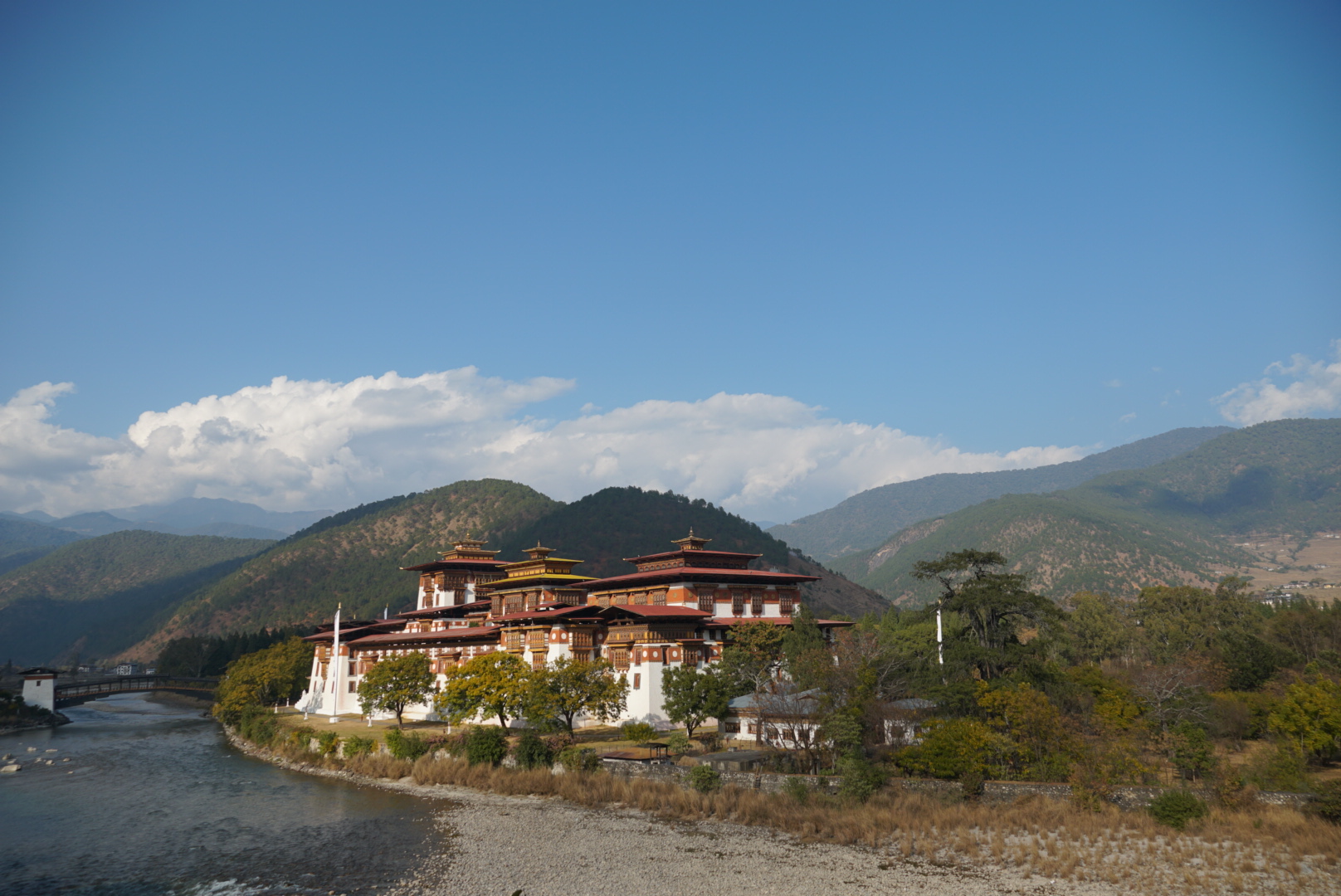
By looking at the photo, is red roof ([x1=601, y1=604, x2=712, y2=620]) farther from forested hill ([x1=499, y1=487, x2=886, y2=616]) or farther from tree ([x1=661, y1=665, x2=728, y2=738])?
forested hill ([x1=499, y1=487, x2=886, y2=616])

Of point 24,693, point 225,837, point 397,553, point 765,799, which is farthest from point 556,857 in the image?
point 397,553

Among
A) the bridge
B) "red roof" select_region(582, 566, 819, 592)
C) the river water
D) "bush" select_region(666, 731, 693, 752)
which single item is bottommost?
the bridge

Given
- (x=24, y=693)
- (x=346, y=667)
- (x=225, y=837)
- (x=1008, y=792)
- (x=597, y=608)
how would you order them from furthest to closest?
1. (x=24, y=693)
2. (x=346, y=667)
3. (x=597, y=608)
4. (x=225, y=837)
5. (x=1008, y=792)

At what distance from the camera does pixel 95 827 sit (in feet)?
138

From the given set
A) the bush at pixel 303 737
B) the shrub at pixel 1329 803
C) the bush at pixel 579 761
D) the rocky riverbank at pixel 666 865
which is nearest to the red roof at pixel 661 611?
the bush at pixel 579 761

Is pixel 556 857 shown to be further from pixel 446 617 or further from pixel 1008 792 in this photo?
pixel 446 617

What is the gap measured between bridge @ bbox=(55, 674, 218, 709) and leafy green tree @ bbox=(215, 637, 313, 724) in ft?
83.7

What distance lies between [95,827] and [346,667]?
4082 centimetres

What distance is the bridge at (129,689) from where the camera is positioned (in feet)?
356

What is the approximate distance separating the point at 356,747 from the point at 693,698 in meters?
23.5

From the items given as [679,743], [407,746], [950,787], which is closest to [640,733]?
[679,743]

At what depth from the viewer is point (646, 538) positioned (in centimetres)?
17800

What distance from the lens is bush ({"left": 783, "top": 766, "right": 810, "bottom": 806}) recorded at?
1494 inches

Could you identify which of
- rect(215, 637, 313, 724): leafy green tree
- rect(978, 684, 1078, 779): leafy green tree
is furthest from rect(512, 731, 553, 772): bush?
rect(215, 637, 313, 724): leafy green tree
